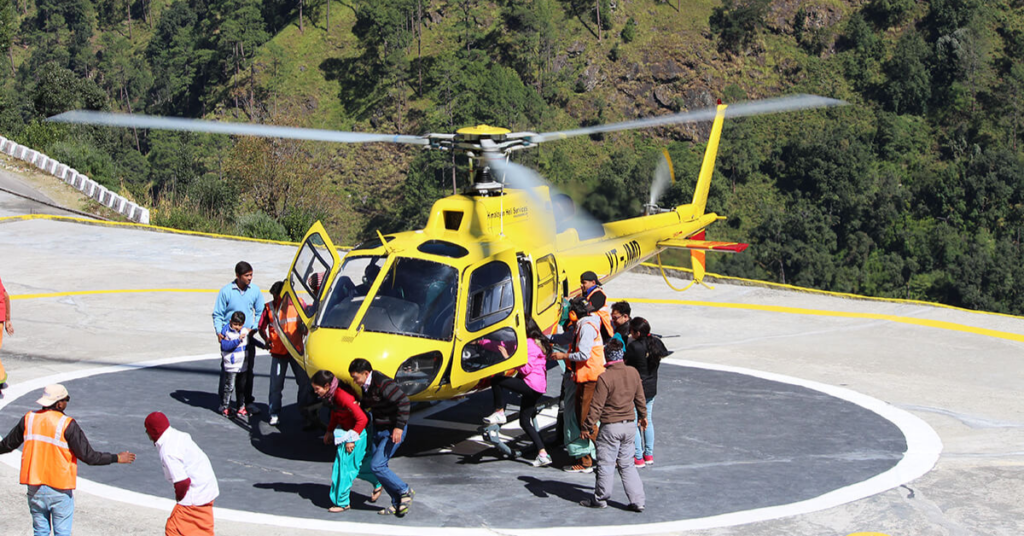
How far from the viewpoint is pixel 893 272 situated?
91.4m

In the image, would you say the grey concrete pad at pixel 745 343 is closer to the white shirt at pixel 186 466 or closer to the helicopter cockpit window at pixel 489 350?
the white shirt at pixel 186 466

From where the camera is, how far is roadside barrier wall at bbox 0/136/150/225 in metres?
33.8

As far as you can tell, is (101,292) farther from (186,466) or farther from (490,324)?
(186,466)

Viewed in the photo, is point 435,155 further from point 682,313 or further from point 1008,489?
point 1008,489

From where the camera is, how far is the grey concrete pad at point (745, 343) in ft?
31.4

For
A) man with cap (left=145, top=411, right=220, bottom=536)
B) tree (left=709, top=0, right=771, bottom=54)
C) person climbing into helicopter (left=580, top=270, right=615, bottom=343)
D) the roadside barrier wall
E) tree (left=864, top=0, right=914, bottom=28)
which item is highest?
tree (left=864, top=0, right=914, bottom=28)

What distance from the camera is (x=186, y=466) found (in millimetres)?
7352

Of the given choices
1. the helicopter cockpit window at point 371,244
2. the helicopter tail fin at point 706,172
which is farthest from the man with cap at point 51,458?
the helicopter tail fin at point 706,172

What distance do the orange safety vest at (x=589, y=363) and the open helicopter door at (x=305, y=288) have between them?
302 cm

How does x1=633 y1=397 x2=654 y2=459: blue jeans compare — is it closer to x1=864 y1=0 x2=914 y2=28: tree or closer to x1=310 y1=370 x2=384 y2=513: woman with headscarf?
x1=310 y1=370 x2=384 y2=513: woman with headscarf

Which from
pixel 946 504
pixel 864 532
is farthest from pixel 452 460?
pixel 946 504

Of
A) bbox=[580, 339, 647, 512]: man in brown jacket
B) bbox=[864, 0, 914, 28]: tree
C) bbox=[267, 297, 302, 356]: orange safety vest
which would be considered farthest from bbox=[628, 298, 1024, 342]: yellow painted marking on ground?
bbox=[864, 0, 914, 28]: tree

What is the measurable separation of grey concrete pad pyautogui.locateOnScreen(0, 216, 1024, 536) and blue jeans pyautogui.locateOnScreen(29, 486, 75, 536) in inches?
41.4

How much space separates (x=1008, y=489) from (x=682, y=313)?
10.6m
